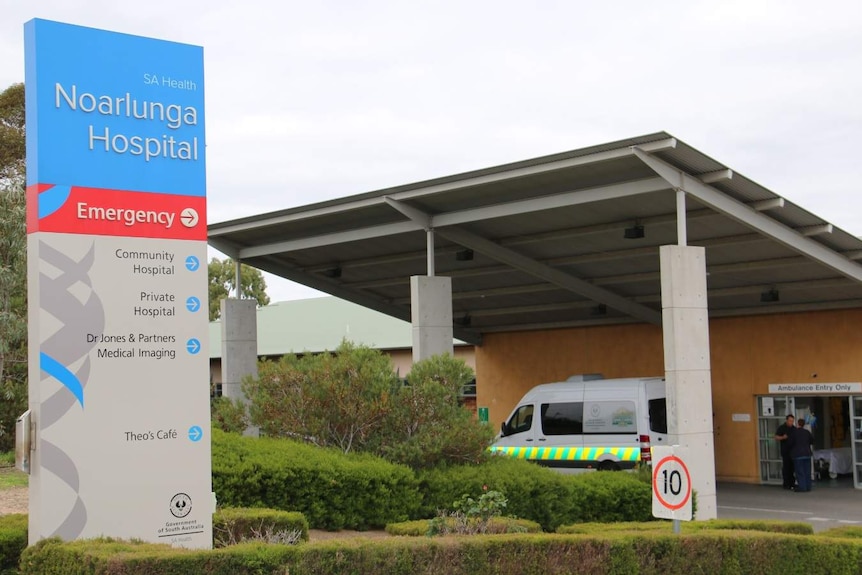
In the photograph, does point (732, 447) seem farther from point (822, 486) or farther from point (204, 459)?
point (204, 459)

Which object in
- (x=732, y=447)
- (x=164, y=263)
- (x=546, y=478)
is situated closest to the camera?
(x=164, y=263)

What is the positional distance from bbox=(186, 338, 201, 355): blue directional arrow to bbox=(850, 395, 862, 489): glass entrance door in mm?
17781

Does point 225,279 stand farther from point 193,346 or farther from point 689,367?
point 193,346

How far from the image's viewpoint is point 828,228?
1888cm

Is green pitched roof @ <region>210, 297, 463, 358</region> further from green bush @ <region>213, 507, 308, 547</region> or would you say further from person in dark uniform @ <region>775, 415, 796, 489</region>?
green bush @ <region>213, 507, 308, 547</region>

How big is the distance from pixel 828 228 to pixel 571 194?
468 cm

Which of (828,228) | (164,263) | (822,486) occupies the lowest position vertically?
(822,486)

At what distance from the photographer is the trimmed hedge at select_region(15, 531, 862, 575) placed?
7.46m

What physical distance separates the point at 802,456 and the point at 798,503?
7.52 feet

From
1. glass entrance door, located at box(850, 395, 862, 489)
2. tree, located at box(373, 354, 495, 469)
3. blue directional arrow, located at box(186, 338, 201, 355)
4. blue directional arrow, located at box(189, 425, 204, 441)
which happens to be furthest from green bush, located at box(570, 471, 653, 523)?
glass entrance door, located at box(850, 395, 862, 489)

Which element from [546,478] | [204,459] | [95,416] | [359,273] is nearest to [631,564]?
[204,459]

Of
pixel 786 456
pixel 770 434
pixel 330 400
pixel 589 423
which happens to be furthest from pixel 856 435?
pixel 330 400

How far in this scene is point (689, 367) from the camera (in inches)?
645

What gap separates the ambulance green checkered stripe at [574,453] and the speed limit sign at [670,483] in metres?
12.1
